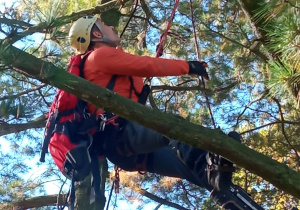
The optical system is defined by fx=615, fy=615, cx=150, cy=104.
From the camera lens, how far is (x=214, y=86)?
5.07 metres

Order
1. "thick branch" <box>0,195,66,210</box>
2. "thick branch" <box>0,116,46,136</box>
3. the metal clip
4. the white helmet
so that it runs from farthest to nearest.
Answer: "thick branch" <box>0,195,66,210</box> < "thick branch" <box>0,116,46,136</box> < the white helmet < the metal clip

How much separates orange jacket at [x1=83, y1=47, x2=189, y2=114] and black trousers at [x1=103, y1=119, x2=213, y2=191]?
18 cm

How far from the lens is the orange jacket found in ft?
10.2

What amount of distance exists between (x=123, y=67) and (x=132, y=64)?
0.05 metres

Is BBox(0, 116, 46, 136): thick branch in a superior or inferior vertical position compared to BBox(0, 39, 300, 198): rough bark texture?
superior

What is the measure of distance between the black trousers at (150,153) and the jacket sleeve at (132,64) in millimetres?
285

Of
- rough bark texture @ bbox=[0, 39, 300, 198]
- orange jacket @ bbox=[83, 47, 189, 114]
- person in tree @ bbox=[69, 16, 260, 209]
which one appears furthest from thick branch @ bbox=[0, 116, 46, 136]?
rough bark texture @ bbox=[0, 39, 300, 198]

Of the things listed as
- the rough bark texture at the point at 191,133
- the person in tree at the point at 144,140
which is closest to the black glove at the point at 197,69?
the person in tree at the point at 144,140

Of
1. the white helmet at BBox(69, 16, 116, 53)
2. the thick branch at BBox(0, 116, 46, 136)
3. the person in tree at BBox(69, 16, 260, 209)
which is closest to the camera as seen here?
the person in tree at BBox(69, 16, 260, 209)

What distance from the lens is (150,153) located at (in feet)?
11.3

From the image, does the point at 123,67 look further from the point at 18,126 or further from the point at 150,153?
the point at 18,126

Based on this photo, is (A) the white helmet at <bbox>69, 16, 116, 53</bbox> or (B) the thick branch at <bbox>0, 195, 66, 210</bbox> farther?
(B) the thick branch at <bbox>0, 195, 66, 210</bbox>

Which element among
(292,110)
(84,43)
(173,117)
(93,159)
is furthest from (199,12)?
(173,117)

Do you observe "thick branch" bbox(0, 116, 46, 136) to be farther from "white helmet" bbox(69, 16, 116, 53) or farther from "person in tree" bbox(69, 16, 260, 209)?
"person in tree" bbox(69, 16, 260, 209)
